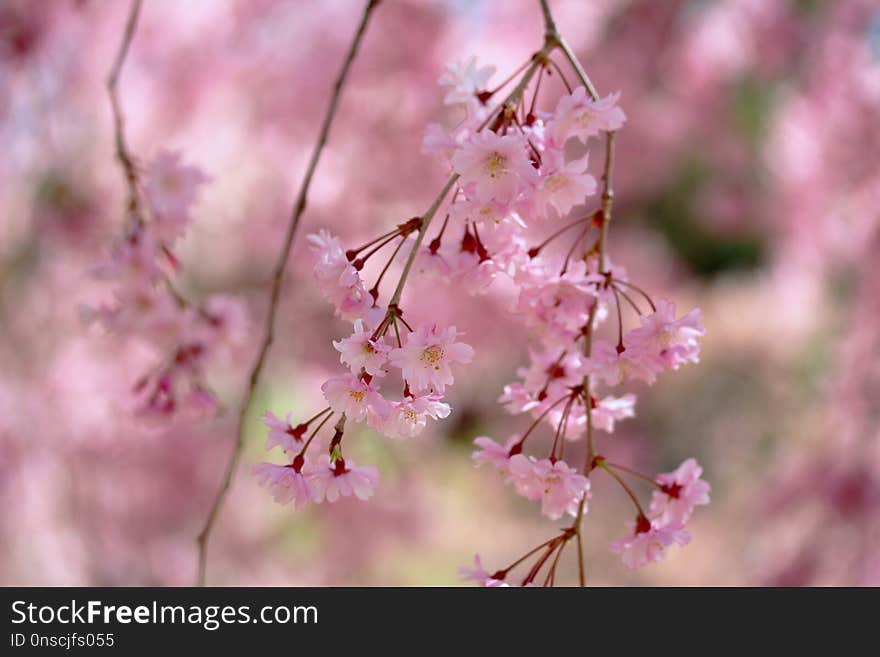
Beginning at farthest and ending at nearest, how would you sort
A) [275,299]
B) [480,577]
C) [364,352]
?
1. [275,299]
2. [480,577]
3. [364,352]

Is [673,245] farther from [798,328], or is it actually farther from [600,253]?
[600,253]

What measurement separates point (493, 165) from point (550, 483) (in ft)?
0.88

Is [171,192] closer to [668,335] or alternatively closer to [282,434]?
[282,434]

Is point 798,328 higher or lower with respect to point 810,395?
higher

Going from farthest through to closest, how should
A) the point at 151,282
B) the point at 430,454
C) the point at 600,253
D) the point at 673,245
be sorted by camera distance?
1. the point at 673,245
2. the point at 430,454
3. the point at 151,282
4. the point at 600,253

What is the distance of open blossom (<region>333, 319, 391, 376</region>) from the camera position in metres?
0.66

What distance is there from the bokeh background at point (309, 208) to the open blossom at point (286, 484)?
66.7 inches

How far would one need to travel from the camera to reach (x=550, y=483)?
2.49 feet

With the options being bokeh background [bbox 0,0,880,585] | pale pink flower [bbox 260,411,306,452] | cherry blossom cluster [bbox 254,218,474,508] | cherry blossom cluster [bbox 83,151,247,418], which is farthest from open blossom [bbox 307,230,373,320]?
bokeh background [bbox 0,0,880,585]

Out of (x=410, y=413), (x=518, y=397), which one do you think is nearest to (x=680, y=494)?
(x=518, y=397)
